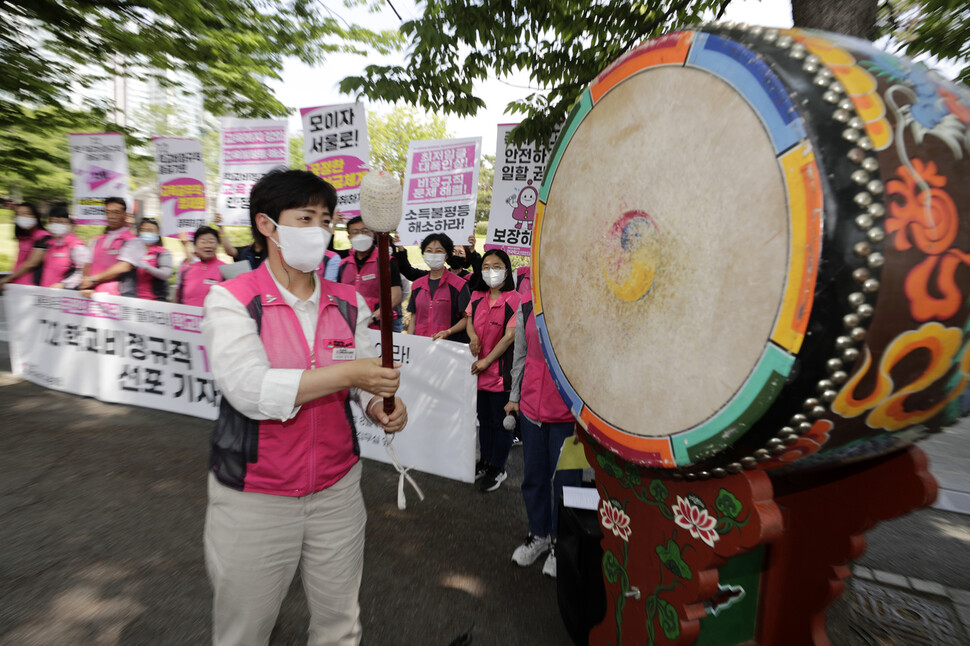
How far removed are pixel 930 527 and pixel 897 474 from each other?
10.1 feet

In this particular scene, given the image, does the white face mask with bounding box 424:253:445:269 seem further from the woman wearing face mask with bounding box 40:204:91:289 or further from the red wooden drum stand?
the woman wearing face mask with bounding box 40:204:91:289

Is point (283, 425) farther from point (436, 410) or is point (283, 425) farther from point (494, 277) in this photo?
point (436, 410)

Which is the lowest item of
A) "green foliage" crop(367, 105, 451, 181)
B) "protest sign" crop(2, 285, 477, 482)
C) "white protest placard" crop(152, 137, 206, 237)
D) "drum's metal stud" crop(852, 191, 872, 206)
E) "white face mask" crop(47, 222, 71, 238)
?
"protest sign" crop(2, 285, 477, 482)

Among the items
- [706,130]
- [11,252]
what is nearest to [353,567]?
[706,130]

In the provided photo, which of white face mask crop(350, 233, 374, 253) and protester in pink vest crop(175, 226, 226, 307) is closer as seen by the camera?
white face mask crop(350, 233, 374, 253)

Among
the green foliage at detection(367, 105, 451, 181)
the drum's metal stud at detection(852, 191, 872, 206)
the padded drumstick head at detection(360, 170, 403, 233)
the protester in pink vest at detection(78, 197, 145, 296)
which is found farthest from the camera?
the green foliage at detection(367, 105, 451, 181)

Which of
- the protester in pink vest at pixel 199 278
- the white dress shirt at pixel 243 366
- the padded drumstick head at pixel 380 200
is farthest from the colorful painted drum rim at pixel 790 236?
the protester in pink vest at pixel 199 278

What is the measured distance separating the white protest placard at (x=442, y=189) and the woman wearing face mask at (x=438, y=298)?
1.56 ft

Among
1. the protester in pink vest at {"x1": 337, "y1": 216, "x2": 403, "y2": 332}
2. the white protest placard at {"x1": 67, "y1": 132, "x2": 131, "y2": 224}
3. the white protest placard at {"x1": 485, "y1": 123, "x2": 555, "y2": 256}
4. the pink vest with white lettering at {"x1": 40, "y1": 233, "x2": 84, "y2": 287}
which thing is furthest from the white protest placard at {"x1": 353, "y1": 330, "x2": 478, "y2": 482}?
the white protest placard at {"x1": 67, "y1": 132, "x2": 131, "y2": 224}

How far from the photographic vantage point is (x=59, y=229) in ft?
22.2

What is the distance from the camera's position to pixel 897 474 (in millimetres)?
1623

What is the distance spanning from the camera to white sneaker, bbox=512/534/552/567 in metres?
3.20

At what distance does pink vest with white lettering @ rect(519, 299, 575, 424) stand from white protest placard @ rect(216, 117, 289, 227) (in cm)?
453

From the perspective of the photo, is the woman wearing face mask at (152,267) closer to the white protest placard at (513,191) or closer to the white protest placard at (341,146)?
the white protest placard at (341,146)
